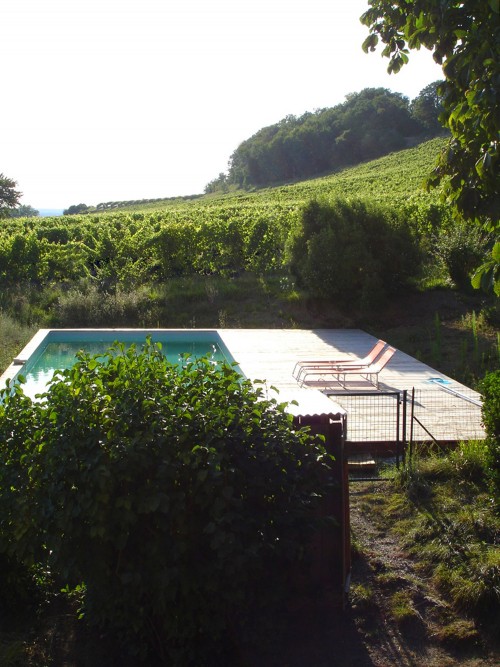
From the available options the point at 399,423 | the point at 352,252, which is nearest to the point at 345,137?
the point at 352,252

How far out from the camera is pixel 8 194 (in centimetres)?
3991

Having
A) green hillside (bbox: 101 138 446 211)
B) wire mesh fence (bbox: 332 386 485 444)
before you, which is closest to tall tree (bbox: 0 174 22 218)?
green hillside (bbox: 101 138 446 211)

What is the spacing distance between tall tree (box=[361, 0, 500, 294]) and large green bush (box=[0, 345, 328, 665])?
1.55 metres

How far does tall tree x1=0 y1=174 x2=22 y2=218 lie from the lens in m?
39.7

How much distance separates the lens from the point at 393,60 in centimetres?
607

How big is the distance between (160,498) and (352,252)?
12.4 meters

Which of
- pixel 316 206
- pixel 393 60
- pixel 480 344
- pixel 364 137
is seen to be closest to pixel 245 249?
pixel 316 206

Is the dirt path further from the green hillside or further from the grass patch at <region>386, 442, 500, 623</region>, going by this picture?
the green hillside

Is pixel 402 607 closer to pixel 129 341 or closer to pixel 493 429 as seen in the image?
pixel 493 429

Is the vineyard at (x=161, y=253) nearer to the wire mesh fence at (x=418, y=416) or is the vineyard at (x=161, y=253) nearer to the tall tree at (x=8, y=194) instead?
the wire mesh fence at (x=418, y=416)

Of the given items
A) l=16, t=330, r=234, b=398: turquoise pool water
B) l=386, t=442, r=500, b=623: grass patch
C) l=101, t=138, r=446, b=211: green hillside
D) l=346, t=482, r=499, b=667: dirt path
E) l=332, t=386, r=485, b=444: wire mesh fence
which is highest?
l=101, t=138, r=446, b=211: green hillside

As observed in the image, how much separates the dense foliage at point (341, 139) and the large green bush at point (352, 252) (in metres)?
53.2

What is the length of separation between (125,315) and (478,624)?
13.4 metres

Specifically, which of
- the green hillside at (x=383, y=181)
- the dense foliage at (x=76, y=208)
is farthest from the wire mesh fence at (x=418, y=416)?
the dense foliage at (x=76, y=208)
